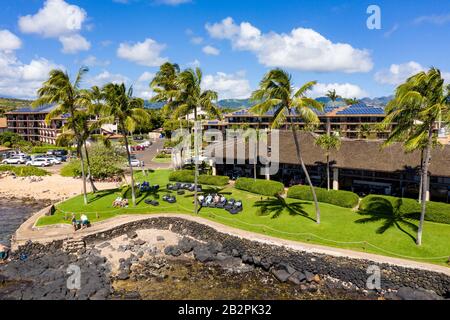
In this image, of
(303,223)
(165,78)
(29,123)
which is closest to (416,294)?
(303,223)

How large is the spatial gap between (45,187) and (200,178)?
1040 inches

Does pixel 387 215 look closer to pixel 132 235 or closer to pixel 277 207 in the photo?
pixel 277 207

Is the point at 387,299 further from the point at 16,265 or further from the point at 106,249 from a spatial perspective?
the point at 16,265

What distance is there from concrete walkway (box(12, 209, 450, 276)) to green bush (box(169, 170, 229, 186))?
1207cm

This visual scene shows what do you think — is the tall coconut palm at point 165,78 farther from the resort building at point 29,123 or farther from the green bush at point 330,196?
the resort building at point 29,123

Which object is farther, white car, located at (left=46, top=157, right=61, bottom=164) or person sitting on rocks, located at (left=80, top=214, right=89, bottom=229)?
white car, located at (left=46, top=157, right=61, bottom=164)

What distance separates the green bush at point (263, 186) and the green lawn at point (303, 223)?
0.81m

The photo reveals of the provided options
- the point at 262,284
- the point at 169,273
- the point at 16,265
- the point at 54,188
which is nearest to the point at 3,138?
the point at 54,188

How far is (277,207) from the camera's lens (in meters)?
35.6

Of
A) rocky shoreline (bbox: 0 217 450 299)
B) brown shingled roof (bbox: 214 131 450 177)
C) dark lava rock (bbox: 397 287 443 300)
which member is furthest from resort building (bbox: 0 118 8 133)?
dark lava rock (bbox: 397 287 443 300)

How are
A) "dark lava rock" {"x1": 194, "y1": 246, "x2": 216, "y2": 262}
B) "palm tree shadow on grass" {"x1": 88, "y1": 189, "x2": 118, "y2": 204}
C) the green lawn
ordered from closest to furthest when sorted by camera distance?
the green lawn → "dark lava rock" {"x1": 194, "y1": 246, "x2": 216, "y2": 262} → "palm tree shadow on grass" {"x1": 88, "y1": 189, "x2": 118, "y2": 204}

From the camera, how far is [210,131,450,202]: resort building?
113ft

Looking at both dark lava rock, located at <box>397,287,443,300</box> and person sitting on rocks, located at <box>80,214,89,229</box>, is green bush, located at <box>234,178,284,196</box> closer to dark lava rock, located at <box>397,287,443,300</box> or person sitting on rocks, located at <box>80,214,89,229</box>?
person sitting on rocks, located at <box>80,214,89,229</box>

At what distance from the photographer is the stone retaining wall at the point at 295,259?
22.8m
